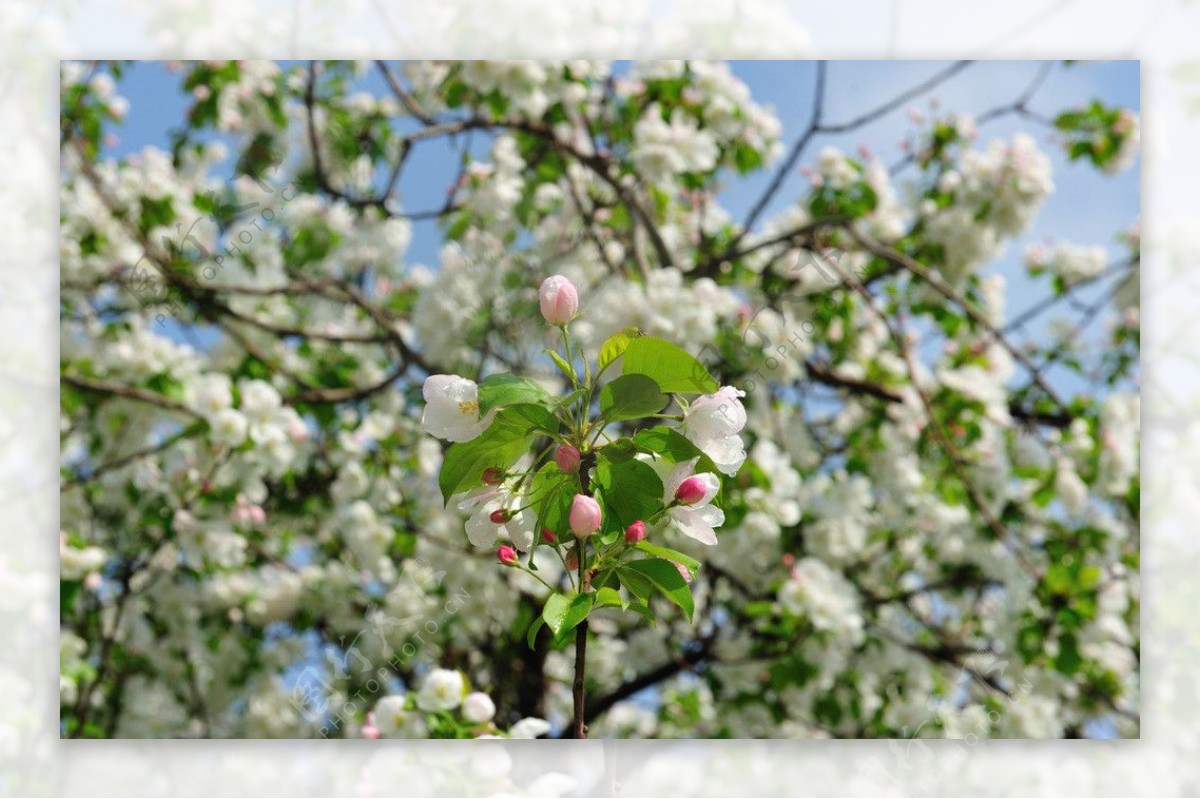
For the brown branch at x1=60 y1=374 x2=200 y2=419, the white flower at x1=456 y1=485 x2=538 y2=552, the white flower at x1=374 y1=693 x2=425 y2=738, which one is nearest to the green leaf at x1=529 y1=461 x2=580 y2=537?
the white flower at x1=456 y1=485 x2=538 y2=552

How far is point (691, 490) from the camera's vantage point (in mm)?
659

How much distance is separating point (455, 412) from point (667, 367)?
0.38 ft

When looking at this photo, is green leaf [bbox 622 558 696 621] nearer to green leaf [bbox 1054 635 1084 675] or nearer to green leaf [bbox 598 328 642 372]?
green leaf [bbox 598 328 642 372]

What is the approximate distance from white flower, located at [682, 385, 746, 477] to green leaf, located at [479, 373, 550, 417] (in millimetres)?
83

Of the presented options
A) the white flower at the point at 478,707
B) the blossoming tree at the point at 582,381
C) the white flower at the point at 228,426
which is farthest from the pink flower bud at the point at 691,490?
the white flower at the point at 228,426

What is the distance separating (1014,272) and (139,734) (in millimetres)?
1478

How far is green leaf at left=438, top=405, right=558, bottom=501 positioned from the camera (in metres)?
0.65

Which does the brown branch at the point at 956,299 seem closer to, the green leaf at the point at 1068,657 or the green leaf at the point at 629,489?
the green leaf at the point at 1068,657

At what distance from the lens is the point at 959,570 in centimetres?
213

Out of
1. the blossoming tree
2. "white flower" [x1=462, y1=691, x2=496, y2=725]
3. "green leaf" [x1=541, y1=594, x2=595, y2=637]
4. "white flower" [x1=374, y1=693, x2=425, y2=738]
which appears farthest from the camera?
the blossoming tree

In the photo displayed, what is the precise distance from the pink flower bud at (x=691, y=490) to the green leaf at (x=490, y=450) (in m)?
0.08

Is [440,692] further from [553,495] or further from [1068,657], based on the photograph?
[1068,657]

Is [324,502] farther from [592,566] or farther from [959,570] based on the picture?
[592,566]

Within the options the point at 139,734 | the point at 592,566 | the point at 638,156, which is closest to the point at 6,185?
the point at 139,734
